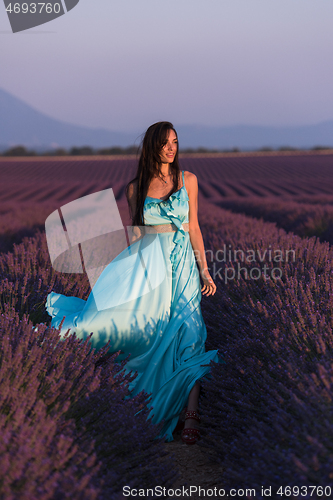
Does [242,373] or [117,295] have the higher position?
[117,295]

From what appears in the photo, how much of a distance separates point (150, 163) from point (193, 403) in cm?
139

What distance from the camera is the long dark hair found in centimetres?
236

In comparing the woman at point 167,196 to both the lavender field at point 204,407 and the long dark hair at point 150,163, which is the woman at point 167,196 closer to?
the long dark hair at point 150,163

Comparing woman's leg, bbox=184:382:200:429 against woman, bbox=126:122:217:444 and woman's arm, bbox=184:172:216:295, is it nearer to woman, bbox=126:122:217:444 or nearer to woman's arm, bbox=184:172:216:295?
woman, bbox=126:122:217:444

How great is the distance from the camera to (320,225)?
6090 mm

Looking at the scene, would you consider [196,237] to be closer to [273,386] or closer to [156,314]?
[156,314]

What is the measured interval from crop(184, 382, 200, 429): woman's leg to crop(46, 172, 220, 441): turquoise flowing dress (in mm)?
33

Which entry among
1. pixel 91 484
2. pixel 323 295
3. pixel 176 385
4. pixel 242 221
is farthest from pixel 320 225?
pixel 91 484

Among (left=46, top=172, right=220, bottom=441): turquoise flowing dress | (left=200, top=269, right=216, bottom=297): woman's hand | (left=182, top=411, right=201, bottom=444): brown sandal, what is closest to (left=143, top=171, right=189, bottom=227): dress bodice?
(left=46, top=172, right=220, bottom=441): turquoise flowing dress

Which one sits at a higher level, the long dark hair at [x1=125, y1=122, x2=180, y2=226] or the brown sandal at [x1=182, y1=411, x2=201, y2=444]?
the long dark hair at [x1=125, y1=122, x2=180, y2=226]

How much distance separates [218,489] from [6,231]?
537 centimetres

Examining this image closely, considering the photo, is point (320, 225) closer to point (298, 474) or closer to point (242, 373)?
point (242, 373)

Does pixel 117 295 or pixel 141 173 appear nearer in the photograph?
pixel 117 295

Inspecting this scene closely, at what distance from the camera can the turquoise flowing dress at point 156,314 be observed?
2199 millimetres
